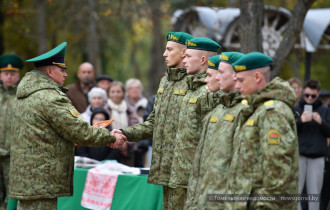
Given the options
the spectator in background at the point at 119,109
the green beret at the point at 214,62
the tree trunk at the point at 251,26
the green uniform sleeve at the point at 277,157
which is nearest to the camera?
the green uniform sleeve at the point at 277,157

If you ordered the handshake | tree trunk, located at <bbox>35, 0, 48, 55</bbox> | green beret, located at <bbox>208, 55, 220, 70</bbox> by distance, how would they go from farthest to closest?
1. tree trunk, located at <bbox>35, 0, 48, 55</bbox>
2. the handshake
3. green beret, located at <bbox>208, 55, 220, 70</bbox>

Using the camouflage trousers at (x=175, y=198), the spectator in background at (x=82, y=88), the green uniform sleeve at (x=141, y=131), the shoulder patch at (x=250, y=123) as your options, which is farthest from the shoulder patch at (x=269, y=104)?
the spectator in background at (x=82, y=88)

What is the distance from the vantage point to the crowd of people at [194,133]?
4664 millimetres

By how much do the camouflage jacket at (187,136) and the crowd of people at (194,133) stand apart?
0.01 metres

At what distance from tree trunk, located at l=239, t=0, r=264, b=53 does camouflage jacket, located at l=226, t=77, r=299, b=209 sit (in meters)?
4.50

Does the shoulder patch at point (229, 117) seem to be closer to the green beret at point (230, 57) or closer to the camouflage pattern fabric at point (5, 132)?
the green beret at point (230, 57)

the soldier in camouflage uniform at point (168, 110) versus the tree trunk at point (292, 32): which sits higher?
the tree trunk at point (292, 32)

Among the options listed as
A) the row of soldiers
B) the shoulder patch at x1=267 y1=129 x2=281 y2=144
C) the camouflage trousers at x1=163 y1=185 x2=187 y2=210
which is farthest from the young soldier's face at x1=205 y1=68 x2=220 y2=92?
the shoulder patch at x1=267 y1=129 x2=281 y2=144

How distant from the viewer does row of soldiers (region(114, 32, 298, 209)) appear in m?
4.59

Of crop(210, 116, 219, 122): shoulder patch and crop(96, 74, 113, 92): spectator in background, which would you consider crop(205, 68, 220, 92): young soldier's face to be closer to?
crop(210, 116, 219, 122): shoulder patch

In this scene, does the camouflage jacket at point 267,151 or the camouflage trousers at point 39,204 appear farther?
the camouflage trousers at point 39,204

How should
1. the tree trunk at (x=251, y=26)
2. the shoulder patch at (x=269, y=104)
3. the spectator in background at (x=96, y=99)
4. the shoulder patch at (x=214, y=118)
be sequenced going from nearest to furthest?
the shoulder patch at (x=269, y=104) → the shoulder patch at (x=214, y=118) → the tree trunk at (x=251, y=26) → the spectator in background at (x=96, y=99)

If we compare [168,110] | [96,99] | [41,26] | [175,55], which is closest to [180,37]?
[175,55]

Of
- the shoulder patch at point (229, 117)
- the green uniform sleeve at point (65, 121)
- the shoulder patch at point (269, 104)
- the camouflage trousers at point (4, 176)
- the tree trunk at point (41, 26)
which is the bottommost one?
the camouflage trousers at point (4, 176)
